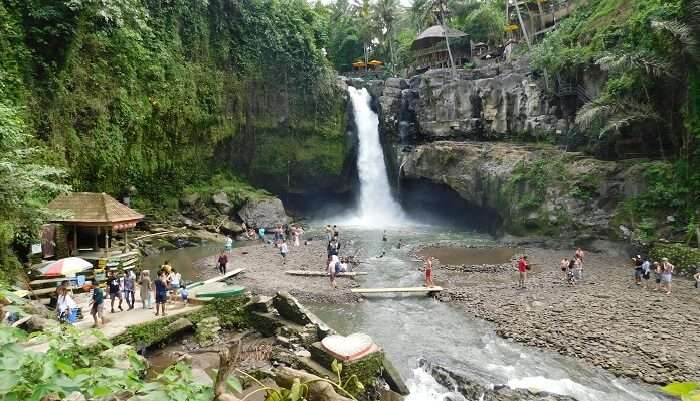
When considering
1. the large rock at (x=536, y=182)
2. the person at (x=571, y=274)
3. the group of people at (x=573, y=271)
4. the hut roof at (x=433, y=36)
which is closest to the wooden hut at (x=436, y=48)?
the hut roof at (x=433, y=36)

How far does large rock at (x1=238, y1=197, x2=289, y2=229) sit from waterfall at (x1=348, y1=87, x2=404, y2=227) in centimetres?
901

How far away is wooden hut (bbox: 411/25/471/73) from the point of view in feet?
169

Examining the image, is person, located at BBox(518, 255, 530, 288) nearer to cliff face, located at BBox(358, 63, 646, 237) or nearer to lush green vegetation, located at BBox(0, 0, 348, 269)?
cliff face, located at BBox(358, 63, 646, 237)

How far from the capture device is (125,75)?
26516 millimetres

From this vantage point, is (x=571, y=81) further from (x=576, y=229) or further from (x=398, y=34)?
(x=398, y=34)

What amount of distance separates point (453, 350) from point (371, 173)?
3110 cm

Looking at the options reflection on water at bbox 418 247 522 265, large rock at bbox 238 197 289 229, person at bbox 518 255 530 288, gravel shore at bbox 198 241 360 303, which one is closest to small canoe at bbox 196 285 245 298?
gravel shore at bbox 198 241 360 303

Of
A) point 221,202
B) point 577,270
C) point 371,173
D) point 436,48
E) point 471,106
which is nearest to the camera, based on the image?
point 577,270

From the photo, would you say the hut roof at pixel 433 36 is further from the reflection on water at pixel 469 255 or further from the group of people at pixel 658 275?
the group of people at pixel 658 275

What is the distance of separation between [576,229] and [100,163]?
95.4 feet

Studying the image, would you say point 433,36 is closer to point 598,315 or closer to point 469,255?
point 469,255

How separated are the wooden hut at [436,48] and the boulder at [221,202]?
96.3 feet

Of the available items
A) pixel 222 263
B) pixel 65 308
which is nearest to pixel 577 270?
pixel 222 263

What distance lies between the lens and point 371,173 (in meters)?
43.4
